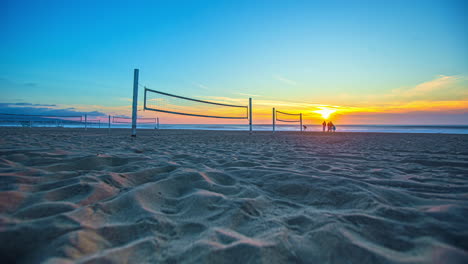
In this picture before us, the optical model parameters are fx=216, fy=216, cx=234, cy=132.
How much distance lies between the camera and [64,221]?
3.72 feet

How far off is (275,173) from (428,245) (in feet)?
4.30

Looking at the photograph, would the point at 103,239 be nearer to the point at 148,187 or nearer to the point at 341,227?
the point at 148,187

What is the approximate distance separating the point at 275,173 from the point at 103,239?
1552 millimetres

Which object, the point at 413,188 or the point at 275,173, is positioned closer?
the point at 413,188

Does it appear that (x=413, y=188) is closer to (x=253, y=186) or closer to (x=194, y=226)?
(x=253, y=186)

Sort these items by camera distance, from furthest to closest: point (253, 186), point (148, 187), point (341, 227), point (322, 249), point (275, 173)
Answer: point (275, 173) → point (253, 186) → point (148, 187) → point (341, 227) → point (322, 249)

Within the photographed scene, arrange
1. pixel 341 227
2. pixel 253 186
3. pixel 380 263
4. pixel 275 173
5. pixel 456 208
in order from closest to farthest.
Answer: pixel 380 263
pixel 341 227
pixel 456 208
pixel 253 186
pixel 275 173

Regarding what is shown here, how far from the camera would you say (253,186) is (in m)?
1.85

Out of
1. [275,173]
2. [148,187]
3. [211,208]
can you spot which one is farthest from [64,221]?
[275,173]

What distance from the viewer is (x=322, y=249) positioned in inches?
37.2

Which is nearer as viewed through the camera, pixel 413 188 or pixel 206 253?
pixel 206 253

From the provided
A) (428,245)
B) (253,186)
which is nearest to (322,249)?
(428,245)

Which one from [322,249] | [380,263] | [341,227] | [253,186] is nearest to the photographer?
[380,263]

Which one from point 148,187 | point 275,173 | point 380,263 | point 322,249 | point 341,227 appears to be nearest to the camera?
point 380,263
